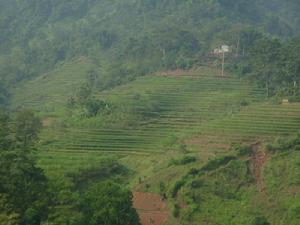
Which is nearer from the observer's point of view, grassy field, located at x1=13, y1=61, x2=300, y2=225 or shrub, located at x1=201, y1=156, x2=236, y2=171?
grassy field, located at x1=13, y1=61, x2=300, y2=225

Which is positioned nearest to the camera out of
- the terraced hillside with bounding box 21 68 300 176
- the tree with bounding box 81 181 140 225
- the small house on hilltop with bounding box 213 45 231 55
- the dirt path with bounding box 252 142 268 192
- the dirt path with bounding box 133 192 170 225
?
the tree with bounding box 81 181 140 225

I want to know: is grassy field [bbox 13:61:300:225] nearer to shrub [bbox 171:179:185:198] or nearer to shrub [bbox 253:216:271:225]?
shrub [bbox 171:179:185:198]

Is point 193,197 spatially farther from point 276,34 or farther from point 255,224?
point 276,34

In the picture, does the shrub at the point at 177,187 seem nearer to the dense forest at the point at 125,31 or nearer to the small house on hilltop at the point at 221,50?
the dense forest at the point at 125,31

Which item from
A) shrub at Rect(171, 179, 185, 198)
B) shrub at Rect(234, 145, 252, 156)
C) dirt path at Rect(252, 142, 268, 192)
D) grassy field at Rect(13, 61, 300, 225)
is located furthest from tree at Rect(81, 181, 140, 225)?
shrub at Rect(234, 145, 252, 156)

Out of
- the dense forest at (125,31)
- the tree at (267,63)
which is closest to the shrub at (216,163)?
the tree at (267,63)

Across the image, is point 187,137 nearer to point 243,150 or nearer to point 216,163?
point 243,150
